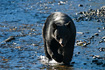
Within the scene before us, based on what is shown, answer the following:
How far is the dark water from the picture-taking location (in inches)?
317

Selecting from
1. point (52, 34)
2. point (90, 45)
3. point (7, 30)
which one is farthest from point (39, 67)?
point (7, 30)

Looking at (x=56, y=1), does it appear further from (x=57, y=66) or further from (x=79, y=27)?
(x=57, y=66)

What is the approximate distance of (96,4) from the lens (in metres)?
16.2

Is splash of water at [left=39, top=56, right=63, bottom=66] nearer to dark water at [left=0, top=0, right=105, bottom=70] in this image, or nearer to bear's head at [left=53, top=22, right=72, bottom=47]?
dark water at [left=0, top=0, right=105, bottom=70]

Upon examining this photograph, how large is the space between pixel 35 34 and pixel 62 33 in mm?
4063

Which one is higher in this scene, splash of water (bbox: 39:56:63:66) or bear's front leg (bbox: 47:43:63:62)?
bear's front leg (bbox: 47:43:63:62)

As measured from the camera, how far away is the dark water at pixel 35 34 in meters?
8.06

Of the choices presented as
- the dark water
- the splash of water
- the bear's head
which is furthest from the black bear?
the dark water

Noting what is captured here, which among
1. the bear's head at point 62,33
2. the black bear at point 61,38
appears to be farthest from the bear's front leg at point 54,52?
the bear's head at point 62,33

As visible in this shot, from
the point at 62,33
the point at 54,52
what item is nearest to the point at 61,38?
the point at 62,33

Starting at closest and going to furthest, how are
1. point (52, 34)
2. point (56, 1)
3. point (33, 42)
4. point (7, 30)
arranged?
1. point (52, 34)
2. point (33, 42)
3. point (7, 30)
4. point (56, 1)

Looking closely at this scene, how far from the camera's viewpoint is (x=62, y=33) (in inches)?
284

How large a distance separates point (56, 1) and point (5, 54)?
9.11 m

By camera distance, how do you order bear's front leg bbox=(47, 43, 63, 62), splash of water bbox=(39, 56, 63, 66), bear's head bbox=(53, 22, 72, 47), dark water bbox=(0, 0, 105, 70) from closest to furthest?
bear's head bbox=(53, 22, 72, 47) → bear's front leg bbox=(47, 43, 63, 62) → dark water bbox=(0, 0, 105, 70) → splash of water bbox=(39, 56, 63, 66)
